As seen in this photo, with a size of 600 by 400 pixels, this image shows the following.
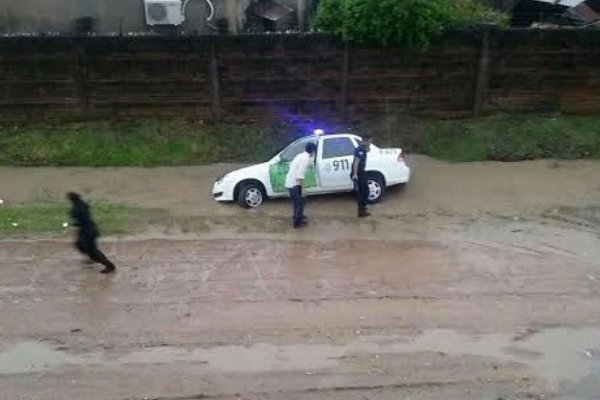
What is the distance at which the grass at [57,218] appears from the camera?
606 inches

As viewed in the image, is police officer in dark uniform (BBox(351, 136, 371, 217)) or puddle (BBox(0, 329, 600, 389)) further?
police officer in dark uniform (BBox(351, 136, 371, 217))

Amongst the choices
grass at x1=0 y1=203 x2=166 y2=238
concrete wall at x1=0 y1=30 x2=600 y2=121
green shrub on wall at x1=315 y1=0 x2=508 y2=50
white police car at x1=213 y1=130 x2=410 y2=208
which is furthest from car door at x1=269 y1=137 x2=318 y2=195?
green shrub on wall at x1=315 y1=0 x2=508 y2=50

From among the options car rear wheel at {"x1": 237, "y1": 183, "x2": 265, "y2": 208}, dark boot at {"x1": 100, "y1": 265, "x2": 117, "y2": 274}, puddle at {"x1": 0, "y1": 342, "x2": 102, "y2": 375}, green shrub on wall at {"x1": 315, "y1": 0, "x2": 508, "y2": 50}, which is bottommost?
puddle at {"x1": 0, "y1": 342, "x2": 102, "y2": 375}

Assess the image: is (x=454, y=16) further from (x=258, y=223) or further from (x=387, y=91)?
(x=258, y=223)

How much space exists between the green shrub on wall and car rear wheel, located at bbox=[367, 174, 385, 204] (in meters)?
3.68

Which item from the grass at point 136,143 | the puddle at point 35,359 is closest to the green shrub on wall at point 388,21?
the grass at point 136,143

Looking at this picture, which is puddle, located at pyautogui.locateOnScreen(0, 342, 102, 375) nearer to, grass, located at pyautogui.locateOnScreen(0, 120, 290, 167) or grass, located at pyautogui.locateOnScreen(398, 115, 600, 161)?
grass, located at pyautogui.locateOnScreen(0, 120, 290, 167)

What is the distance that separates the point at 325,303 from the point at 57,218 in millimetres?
5887

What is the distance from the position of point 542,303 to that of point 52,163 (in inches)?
424

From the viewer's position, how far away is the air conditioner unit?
20703 millimetres

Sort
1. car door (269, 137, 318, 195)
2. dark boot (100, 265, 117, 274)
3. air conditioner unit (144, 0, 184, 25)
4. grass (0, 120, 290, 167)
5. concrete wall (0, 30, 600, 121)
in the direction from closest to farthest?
1. dark boot (100, 265, 117, 274)
2. car door (269, 137, 318, 195)
3. grass (0, 120, 290, 167)
4. concrete wall (0, 30, 600, 121)
5. air conditioner unit (144, 0, 184, 25)

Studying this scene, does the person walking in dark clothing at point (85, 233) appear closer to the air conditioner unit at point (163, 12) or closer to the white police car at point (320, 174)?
the white police car at point (320, 174)

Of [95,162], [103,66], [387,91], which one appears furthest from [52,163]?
[387,91]

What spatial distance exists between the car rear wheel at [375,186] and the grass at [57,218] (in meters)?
3.81
